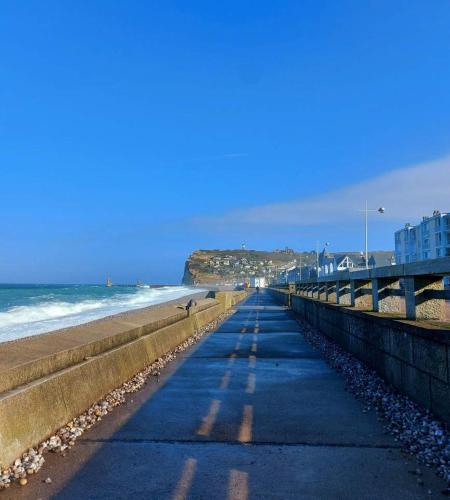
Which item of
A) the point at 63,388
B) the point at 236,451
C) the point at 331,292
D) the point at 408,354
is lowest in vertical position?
the point at 236,451

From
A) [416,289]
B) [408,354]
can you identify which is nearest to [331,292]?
[416,289]

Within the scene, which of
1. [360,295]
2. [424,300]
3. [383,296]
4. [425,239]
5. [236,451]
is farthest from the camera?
[425,239]

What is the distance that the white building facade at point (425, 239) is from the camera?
3310 inches

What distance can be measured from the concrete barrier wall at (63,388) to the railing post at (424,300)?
4444 millimetres

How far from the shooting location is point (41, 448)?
4.71 meters

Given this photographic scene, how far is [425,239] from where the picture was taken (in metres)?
92.1

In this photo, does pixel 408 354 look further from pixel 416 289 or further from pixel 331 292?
pixel 331 292

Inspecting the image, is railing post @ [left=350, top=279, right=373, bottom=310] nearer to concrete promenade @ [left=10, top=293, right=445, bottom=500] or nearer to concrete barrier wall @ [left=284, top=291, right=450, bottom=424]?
concrete barrier wall @ [left=284, top=291, right=450, bottom=424]

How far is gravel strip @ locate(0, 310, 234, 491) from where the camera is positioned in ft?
13.5

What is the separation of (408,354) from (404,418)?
1079 mm

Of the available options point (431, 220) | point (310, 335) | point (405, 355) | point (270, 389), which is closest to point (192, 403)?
point (270, 389)

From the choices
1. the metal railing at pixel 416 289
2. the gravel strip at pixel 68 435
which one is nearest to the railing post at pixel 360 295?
the metal railing at pixel 416 289

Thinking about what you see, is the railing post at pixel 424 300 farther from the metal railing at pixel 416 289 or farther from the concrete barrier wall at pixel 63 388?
the concrete barrier wall at pixel 63 388

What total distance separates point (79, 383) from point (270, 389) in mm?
2864
